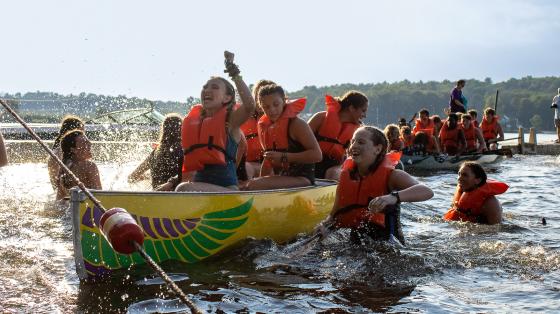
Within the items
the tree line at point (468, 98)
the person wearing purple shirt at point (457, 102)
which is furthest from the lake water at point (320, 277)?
the tree line at point (468, 98)

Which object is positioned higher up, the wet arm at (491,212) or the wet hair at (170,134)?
the wet hair at (170,134)

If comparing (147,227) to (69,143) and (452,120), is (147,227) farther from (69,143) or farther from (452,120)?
(452,120)

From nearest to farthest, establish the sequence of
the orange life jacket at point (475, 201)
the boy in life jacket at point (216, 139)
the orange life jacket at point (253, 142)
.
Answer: the boy in life jacket at point (216, 139)
the orange life jacket at point (475, 201)
the orange life jacket at point (253, 142)

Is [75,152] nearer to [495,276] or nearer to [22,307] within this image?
[22,307]

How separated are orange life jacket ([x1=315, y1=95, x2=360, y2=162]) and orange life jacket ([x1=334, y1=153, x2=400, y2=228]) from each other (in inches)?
76.5

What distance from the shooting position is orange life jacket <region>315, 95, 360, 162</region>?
7.74m

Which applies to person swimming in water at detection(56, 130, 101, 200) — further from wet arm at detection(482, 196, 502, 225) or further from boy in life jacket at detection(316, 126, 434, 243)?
wet arm at detection(482, 196, 502, 225)

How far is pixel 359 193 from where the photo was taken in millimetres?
5609

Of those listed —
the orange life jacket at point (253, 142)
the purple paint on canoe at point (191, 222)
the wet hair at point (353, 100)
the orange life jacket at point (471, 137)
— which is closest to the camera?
the purple paint on canoe at point (191, 222)

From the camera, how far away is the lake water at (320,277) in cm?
437

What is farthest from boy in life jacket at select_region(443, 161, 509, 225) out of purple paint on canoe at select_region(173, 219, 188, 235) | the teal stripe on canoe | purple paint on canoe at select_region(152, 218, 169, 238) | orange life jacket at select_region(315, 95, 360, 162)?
purple paint on canoe at select_region(152, 218, 169, 238)

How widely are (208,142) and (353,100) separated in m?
2.49

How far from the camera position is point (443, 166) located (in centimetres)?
1725

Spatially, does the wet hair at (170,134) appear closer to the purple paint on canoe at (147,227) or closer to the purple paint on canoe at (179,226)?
the purple paint on canoe at (179,226)
